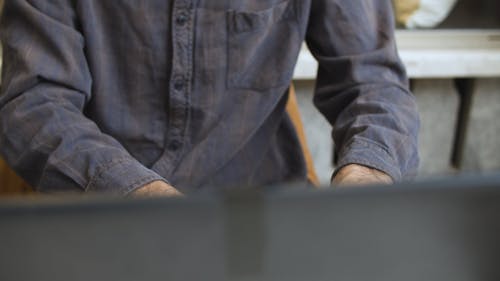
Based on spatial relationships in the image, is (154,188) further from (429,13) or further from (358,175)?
(429,13)

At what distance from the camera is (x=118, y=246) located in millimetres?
231

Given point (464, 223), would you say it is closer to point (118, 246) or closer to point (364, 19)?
point (118, 246)

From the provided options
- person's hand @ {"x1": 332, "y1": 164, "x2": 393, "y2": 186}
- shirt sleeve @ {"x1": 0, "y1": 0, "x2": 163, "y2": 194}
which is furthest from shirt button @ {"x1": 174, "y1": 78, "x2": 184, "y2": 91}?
person's hand @ {"x1": 332, "y1": 164, "x2": 393, "y2": 186}

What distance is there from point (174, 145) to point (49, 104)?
19cm

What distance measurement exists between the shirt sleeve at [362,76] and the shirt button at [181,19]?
0.19 metres

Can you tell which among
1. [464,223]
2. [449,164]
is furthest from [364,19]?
[449,164]

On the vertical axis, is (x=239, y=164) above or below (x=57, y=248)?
below

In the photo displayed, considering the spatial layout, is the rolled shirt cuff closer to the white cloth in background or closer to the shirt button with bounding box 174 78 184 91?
the shirt button with bounding box 174 78 184 91

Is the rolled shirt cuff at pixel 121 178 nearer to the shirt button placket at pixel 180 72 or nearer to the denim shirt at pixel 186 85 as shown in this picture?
the denim shirt at pixel 186 85

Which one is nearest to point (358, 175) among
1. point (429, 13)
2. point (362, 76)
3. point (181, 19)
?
point (362, 76)

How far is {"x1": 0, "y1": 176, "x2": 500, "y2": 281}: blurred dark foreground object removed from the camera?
0.71 feet

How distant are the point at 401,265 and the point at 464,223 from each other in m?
0.03

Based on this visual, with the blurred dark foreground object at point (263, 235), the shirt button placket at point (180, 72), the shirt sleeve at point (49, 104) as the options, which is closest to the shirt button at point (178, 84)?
the shirt button placket at point (180, 72)

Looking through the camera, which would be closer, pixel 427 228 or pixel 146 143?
pixel 427 228
